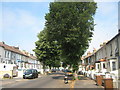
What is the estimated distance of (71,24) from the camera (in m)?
23.6

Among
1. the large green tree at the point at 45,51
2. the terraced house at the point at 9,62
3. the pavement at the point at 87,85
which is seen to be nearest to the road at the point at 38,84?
the pavement at the point at 87,85

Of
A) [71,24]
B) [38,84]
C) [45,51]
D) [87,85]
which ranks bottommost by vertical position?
[38,84]

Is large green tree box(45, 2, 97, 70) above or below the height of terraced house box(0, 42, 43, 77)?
above

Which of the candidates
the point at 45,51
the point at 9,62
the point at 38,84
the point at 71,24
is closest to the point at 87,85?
the point at 38,84

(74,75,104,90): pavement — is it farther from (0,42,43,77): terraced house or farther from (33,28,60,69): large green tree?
(33,28,60,69): large green tree

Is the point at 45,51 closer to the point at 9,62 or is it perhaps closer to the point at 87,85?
the point at 9,62

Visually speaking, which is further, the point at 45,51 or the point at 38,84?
the point at 45,51

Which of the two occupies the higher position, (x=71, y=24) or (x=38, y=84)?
(x=71, y=24)

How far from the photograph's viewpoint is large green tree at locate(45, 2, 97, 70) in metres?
23.3

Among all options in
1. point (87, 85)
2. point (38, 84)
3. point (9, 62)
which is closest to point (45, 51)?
point (9, 62)

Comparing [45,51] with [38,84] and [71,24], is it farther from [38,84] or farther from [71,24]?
[38,84]

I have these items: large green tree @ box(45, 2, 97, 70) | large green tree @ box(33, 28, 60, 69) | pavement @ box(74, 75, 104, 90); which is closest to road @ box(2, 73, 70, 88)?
pavement @ box(74, 75, 104, 90)

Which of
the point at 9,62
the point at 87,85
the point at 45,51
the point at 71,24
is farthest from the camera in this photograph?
the point at 9,62

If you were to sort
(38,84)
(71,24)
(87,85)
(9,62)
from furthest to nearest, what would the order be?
(9,62) → (71,24) → (38,84) → (87,85)
